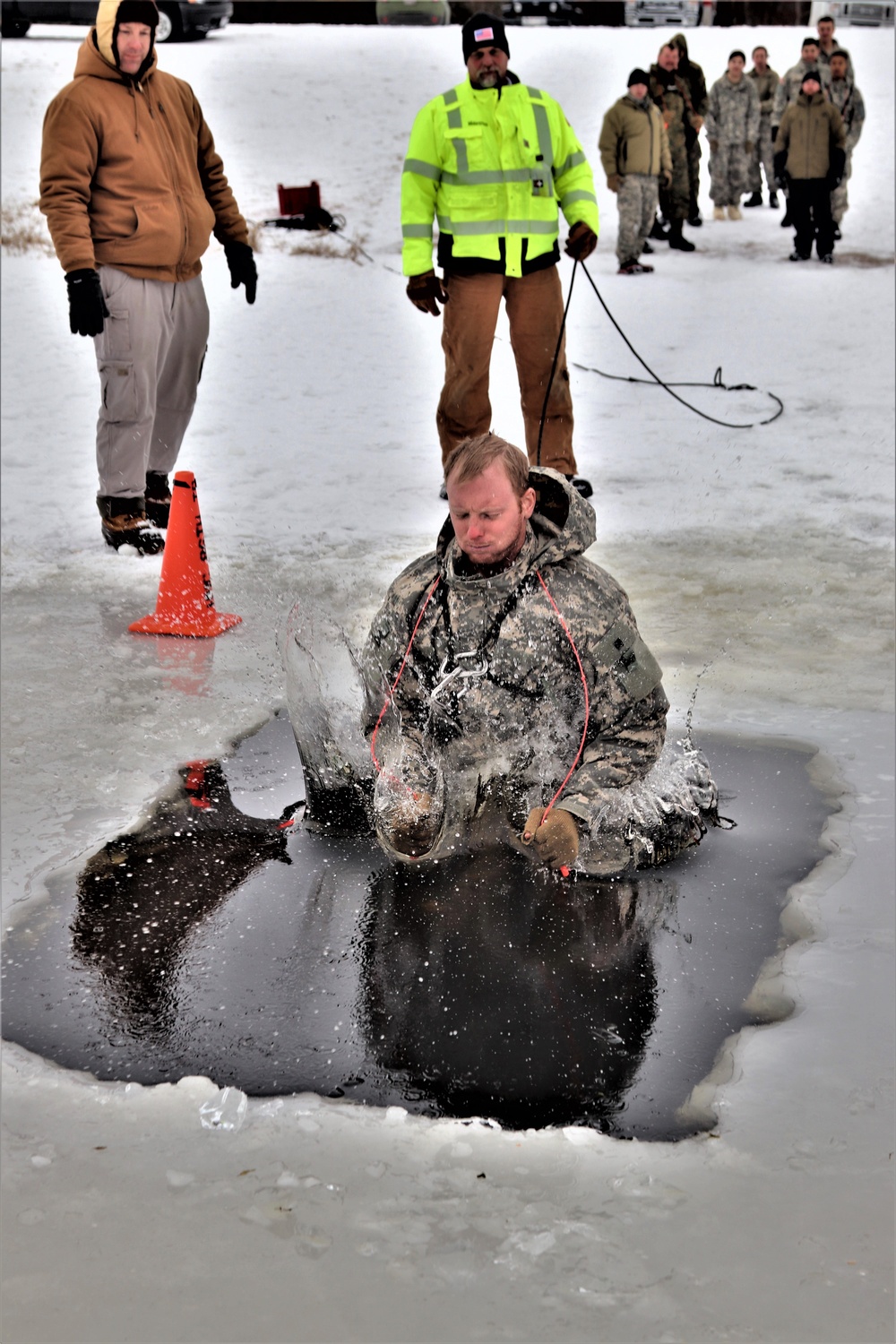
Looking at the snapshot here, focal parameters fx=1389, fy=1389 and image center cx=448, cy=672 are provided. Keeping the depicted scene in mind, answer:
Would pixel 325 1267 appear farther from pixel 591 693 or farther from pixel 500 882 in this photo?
pixel 591 693

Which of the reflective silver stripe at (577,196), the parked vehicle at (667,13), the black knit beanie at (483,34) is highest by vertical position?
the parked vehicle at (667,13)

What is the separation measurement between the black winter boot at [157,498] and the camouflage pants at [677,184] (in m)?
8.66

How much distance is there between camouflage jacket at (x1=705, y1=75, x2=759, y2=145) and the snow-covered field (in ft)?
11.6

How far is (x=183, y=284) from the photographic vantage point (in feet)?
18.7

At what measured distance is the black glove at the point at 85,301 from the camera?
5.25 meters

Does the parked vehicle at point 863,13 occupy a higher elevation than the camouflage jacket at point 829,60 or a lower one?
higher

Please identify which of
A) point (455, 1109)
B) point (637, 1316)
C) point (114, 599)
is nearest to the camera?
point (637, 1316)

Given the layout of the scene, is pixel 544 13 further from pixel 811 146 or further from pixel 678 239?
pixel 811 146

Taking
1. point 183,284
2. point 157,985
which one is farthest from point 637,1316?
point 183,284

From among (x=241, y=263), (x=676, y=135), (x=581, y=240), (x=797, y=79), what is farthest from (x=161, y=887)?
(x=797, y=79)

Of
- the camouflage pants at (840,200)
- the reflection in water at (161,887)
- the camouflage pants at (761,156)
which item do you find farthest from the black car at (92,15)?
the reflection in water at (161,887)

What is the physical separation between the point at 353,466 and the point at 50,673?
3.09 meters

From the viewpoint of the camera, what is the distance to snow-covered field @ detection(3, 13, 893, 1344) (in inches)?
79.4

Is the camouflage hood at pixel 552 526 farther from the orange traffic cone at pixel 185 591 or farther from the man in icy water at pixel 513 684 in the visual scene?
the orange traffic cone at pixel 185 591
